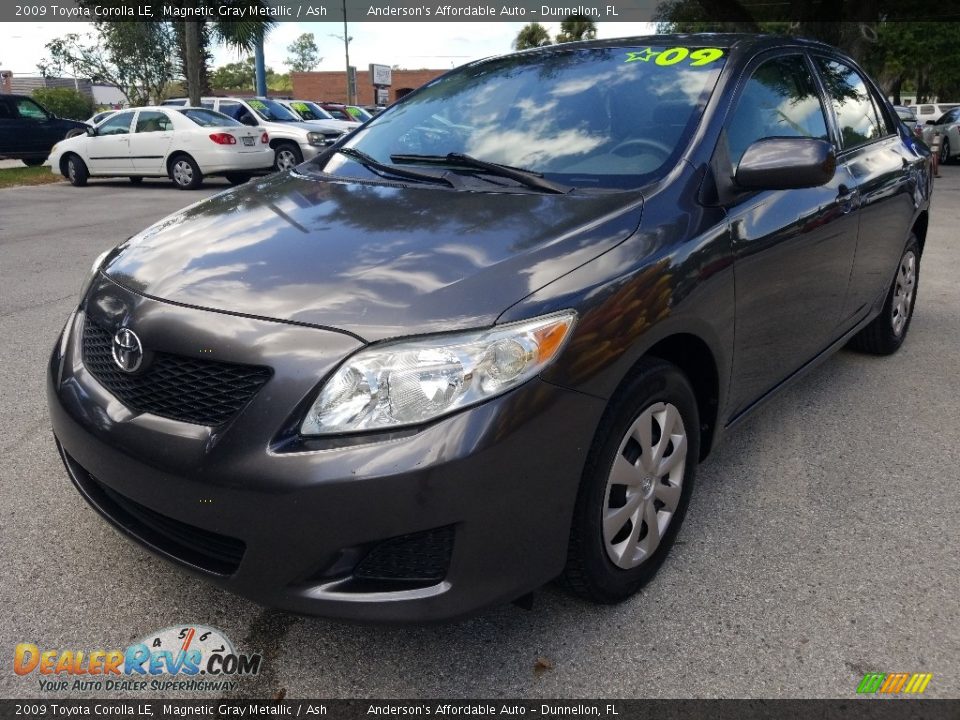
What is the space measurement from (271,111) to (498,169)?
15.1 metres

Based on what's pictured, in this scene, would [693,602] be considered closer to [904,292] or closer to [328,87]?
[904,292]

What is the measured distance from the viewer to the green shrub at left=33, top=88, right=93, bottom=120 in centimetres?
4325

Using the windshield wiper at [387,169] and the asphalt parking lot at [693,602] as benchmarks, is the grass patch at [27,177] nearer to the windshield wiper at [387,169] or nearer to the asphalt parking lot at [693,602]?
the asphalt parking lot at [693,602]

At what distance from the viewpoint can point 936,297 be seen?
618cm

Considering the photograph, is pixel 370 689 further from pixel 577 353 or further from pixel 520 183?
pixel 520 183

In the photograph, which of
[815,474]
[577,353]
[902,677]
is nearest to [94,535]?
[577,353]

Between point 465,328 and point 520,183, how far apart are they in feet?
2.98

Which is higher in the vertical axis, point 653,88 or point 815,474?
point 653,88

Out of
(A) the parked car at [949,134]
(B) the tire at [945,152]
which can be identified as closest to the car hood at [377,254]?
(A) the parked car at [949,134]

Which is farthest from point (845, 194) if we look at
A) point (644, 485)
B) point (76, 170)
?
point (76, 170)

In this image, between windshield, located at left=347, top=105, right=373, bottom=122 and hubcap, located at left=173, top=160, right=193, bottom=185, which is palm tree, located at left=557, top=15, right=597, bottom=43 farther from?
hubcap, located at left=173, top=160, right=193, bottom=185

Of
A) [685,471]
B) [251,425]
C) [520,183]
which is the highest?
[520,183]

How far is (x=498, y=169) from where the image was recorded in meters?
2.73

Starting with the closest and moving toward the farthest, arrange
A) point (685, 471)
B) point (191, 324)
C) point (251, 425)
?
point (251, 425) < point (191, 324) < point (685, 471)
